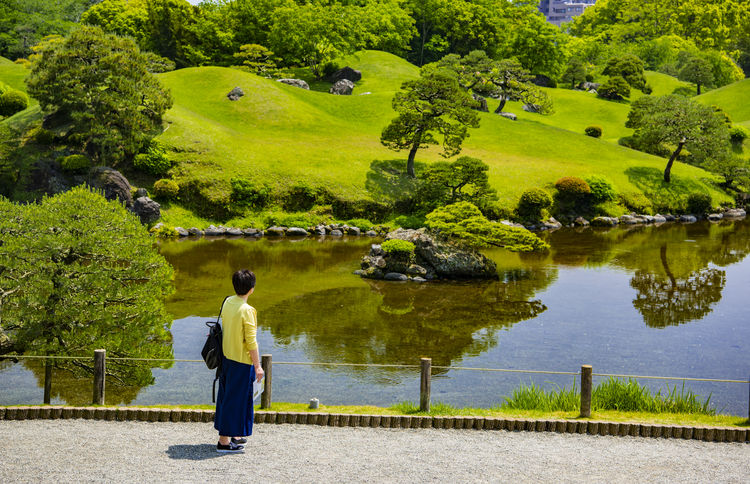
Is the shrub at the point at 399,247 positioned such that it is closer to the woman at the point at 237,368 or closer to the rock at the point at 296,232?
the rock at the point at 296,232

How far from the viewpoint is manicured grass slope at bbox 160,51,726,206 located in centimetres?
4791

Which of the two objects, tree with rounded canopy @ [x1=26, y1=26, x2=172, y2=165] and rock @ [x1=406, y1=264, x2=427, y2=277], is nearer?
rock @ [x1=406, y1=264, x2=427, y2=277]

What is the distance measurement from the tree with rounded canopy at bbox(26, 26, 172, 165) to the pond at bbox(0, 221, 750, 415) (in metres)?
12.4

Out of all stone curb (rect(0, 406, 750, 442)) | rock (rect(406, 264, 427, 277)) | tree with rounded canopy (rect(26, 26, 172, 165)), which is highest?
tree with rounded canopy (rect(26, 26, 172, 165))

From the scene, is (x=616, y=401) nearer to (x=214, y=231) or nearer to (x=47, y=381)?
(x=47, y=381)

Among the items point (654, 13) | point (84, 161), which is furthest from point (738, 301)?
point (654, 13)

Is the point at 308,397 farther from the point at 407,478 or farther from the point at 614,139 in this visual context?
the point at 614,139

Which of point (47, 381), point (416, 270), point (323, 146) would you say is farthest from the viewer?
point (323, 146)

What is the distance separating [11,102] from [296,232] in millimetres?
29805

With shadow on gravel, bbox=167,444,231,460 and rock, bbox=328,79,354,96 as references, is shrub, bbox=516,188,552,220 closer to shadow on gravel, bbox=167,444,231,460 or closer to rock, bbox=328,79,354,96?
rock, bbox=328,79,354,96

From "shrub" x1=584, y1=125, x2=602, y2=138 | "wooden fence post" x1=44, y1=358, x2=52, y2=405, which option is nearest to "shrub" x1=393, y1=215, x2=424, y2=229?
"wooden fence post" x1=44, y1=358, x2=52, y2=405

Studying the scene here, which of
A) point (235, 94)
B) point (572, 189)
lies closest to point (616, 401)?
point (572, 189)

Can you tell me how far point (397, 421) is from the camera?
11102mm

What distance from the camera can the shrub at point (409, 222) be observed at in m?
43.5
